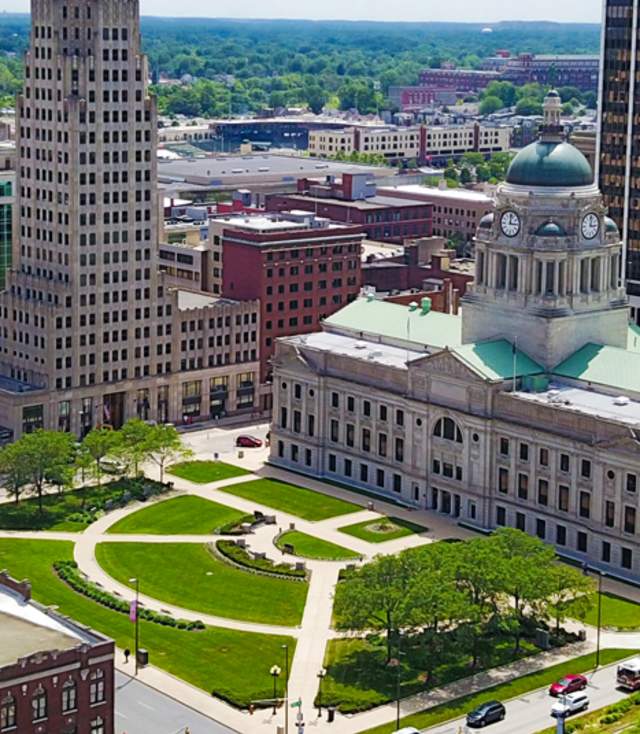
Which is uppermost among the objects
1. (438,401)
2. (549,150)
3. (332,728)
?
(549,150)

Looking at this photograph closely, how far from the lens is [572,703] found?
416 ft

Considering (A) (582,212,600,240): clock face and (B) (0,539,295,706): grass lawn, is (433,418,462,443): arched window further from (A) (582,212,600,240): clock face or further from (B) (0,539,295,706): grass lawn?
(B) (0,539,295,706): grass lawn

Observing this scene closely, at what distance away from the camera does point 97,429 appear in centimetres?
19850

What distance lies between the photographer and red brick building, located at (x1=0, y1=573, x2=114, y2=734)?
4254 inches

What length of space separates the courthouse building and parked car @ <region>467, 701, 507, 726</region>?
1377 inches

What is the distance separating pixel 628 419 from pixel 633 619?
21288 mm

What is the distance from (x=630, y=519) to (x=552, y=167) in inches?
1572

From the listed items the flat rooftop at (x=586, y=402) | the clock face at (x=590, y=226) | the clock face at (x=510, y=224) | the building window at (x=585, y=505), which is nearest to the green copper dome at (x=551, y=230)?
the clock face at (x=590, y=226)

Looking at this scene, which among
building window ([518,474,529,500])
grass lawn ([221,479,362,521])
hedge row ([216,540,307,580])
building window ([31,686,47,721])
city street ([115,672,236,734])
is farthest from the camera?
grass lawn ([221,479,362,521])

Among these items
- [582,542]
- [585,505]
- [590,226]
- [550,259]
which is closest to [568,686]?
[582,542]

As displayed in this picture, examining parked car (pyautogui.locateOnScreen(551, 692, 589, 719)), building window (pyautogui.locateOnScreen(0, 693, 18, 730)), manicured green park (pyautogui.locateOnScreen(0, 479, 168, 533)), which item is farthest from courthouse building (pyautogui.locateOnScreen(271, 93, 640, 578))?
building window (pyautogui.locateOnScreen(0, 693, 18, 730))

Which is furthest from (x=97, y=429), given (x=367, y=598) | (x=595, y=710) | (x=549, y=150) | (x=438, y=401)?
(x=595, y=710)

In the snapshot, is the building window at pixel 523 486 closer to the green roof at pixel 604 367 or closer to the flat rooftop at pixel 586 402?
the flat rooftop at pixel 586 402

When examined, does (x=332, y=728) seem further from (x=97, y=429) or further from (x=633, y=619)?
(x=97, y=429)
